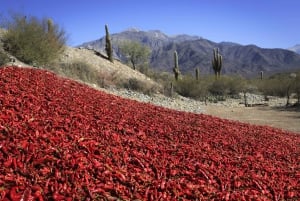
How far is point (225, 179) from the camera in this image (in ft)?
20.3

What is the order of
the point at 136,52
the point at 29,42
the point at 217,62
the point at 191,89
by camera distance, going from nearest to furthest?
the point at 29,42, the point at 191,89, the point at 217,62, the point at 136,52

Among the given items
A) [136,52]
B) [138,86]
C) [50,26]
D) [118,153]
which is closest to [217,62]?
[138,86]

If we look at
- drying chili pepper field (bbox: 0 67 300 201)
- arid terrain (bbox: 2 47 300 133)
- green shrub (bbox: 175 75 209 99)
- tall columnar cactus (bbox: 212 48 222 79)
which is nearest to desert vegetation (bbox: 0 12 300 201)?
drying chili pepper field (bbox: 0 67 300 201)

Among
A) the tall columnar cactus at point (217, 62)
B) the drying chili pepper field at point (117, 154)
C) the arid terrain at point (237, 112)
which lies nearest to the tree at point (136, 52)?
the tall columnar cactus at point (217, 62)

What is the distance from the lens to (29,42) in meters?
22.5

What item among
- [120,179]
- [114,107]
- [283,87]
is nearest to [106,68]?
[283,87]

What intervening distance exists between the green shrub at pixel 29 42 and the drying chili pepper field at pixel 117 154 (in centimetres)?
1263

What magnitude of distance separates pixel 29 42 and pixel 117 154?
18.0 metres

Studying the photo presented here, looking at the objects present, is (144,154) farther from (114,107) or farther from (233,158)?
(114,107)

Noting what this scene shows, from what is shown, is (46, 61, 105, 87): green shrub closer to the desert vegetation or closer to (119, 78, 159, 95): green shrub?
(119, 78, 159, 95): green shrub

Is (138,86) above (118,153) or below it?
above

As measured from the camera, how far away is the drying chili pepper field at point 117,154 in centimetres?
493

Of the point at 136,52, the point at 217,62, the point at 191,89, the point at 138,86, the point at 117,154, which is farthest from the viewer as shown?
the point at 136,52

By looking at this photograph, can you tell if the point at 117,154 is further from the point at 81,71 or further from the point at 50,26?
the point at 50,26
